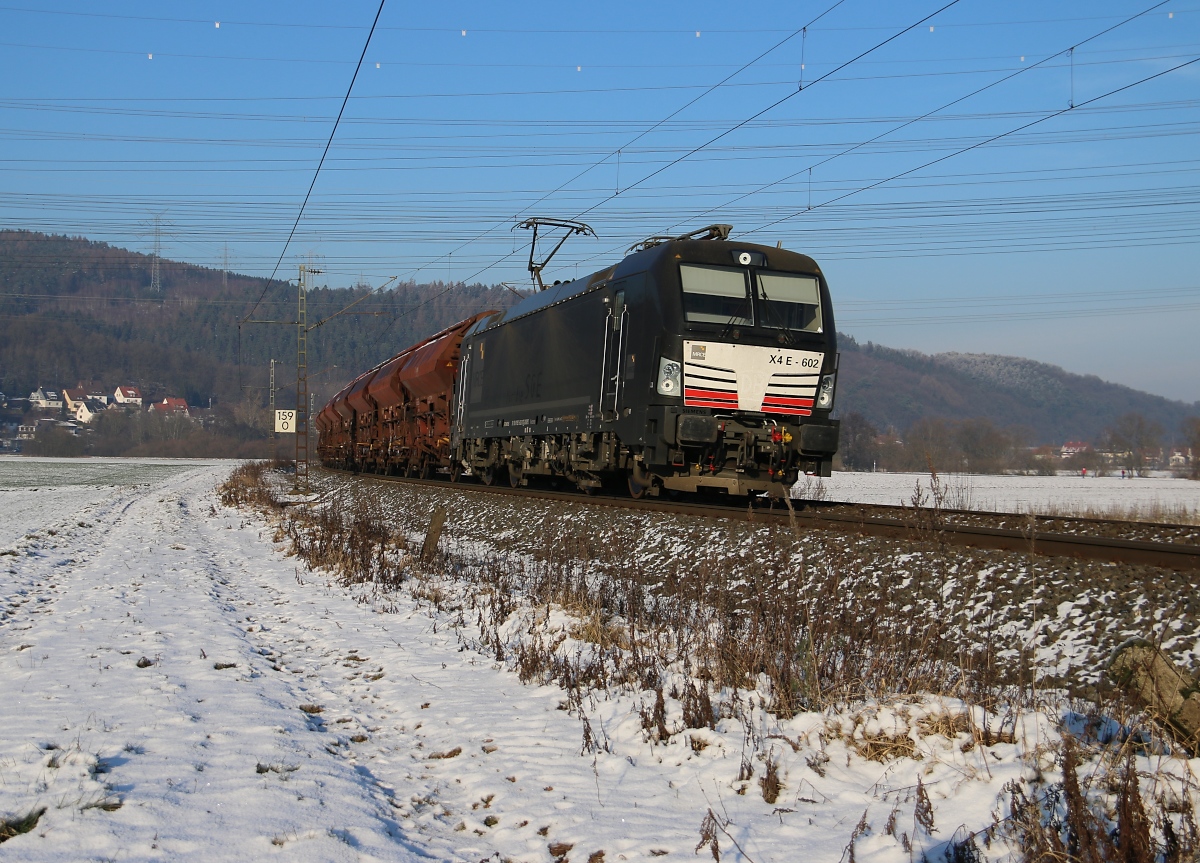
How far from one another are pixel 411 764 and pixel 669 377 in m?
8.78

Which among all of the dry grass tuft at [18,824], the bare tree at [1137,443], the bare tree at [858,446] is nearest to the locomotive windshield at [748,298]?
the dry grass tuft at [18,824]

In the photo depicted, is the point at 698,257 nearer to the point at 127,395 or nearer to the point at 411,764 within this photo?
the point at 411,764

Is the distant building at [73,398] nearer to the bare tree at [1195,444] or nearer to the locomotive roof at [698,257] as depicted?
the bare tree at [1195,444]

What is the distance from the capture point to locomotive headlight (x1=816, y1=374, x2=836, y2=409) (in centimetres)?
1434

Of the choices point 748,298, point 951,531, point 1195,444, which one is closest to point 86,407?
point 1195,444

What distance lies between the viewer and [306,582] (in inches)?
493

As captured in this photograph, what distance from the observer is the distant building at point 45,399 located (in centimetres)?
16938

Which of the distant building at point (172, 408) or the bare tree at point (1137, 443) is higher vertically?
the distant building at point (172, 408)

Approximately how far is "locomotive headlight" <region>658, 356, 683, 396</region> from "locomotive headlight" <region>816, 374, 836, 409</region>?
237cm

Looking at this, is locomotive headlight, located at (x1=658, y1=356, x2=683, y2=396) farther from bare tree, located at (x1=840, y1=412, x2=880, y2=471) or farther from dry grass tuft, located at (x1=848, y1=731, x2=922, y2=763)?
bare tree, located at (x1=840, y1=412, x2=880, y2=471)

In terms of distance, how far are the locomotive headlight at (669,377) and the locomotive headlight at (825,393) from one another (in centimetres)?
237

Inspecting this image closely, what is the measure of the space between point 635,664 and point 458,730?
55.4 inches

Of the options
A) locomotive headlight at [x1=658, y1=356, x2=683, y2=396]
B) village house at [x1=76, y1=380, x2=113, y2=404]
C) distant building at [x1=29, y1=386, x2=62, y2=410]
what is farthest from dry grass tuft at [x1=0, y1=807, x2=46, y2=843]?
village house at [x1=76, y1=380, x2=113, y2=404]

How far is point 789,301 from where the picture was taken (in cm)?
1434
